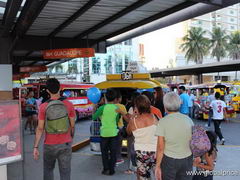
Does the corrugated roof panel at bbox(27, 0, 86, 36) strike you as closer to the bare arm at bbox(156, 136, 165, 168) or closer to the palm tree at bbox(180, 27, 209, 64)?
the bare arm at bbox(156, 136, 165, 168)

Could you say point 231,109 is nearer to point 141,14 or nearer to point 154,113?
point 141,14

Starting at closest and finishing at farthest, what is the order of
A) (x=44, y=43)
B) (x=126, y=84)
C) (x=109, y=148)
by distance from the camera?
(x=109, y=148) < (x=126, y=84) < (x=44, y=43)

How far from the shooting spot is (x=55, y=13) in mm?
10109

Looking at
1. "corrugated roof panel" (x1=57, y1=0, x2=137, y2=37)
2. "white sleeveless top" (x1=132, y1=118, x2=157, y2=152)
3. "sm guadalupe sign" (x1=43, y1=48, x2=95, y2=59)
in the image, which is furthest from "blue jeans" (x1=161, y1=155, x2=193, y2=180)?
"sm guadalupe sign" (x1=43, y1=48, x2=95, y2=59)

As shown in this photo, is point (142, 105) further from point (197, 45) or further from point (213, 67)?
point (197, 45)

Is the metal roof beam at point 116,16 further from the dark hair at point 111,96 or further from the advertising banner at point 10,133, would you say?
the advertising banner at point 10,133

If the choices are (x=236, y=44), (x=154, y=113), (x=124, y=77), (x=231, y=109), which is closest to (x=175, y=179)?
(x=154, y=113)

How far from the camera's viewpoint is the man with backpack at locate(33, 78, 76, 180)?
168 inches

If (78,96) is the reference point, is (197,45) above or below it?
above

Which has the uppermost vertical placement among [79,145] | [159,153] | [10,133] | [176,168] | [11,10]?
[11,10]

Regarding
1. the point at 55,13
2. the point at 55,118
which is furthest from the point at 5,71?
the point at 55,118

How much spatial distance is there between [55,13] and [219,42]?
244 feet

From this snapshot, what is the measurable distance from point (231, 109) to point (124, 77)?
1131 centimetres

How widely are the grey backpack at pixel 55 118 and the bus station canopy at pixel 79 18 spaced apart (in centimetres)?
376
